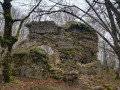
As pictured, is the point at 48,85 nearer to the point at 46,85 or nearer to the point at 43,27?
the point at 46,85

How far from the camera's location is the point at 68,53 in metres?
9.75

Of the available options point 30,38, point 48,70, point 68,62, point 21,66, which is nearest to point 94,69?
point 68,62

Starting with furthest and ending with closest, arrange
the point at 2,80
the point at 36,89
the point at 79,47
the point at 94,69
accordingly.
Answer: the point at 79,47 < the point at 94,69 < the point at 2,80 < the point at 36,89

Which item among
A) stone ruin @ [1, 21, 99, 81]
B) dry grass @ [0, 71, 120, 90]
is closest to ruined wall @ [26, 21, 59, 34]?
stone ruin @ [1, 21, 99, 81]

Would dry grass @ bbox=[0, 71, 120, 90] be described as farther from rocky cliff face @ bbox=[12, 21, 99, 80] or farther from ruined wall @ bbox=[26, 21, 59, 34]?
ruined wall @ bbox=[26, 21, 59, 34]

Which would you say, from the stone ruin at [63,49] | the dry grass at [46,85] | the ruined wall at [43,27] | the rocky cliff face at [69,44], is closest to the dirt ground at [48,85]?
the dry grass at [46,85]

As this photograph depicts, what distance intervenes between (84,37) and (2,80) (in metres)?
8.34

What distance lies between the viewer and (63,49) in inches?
398

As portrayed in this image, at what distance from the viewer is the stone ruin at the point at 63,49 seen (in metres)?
6.66

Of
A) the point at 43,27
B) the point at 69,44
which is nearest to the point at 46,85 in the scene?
the point at 69,44

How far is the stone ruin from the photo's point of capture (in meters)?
6.66

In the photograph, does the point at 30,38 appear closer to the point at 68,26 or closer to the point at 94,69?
the point at 68,26

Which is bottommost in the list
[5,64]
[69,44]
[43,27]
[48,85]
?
[48,85]

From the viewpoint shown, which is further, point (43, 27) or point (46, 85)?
point (43, 27)
